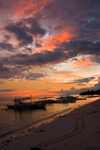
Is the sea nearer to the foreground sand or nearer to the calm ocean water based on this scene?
the calm ocean water

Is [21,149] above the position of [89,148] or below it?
below

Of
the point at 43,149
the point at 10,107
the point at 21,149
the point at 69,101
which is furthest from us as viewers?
the point at 69,101

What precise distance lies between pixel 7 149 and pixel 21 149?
1561 millimetres

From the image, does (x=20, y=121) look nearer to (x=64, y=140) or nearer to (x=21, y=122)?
(x=21, y=122)

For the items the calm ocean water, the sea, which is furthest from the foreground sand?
the calm ocean water

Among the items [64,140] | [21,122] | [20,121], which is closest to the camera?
[64,140]

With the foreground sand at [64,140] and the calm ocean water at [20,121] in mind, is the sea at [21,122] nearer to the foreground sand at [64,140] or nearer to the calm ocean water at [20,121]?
the calm ocean water at [20,121]

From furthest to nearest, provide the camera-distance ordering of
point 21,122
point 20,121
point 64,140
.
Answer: point 20,121 < point 21,122 < point 64,140

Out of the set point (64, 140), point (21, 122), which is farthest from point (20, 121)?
point (64, 140)

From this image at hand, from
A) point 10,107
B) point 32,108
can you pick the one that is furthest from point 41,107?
point 10,107

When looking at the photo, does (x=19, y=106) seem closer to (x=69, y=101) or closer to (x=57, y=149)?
(x=69, y=101)

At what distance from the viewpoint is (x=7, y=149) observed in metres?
10.3

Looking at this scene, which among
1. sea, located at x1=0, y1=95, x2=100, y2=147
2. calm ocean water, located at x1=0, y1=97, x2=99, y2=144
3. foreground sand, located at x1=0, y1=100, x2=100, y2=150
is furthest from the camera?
calm ocean water, located at x1=0, y1=97, x2=99, y2=144

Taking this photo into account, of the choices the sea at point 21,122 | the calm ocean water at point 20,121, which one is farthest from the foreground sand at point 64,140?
the calm ocean water at point 20,121
